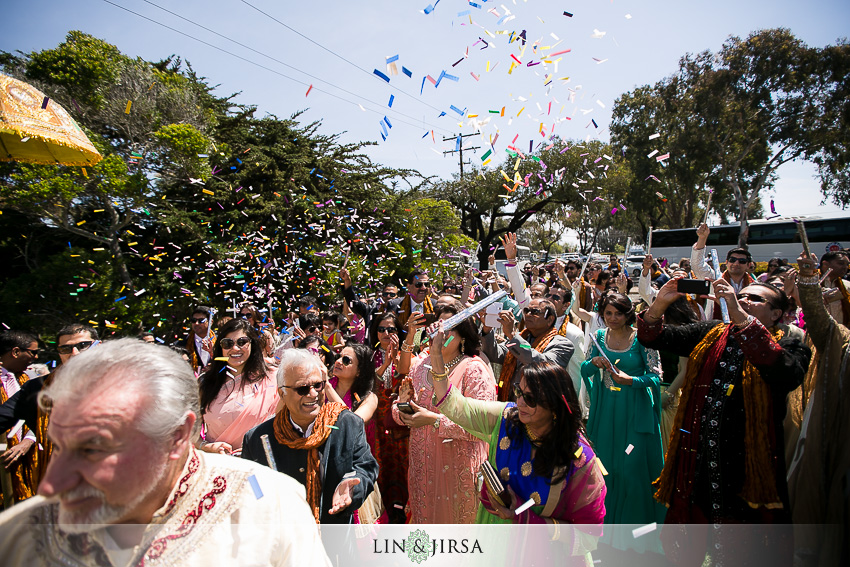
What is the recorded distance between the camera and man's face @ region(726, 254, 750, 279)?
5562 millimetres

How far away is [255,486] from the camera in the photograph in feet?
4.85

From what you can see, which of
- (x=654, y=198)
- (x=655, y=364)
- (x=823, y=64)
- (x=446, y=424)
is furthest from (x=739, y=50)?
(x=446, y=424)

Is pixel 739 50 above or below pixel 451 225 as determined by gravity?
above

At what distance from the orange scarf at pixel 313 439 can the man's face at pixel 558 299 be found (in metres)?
3.74

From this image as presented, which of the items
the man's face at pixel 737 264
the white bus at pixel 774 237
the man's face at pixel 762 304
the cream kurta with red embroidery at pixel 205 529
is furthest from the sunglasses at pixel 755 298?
the white bus at pixel 774 237

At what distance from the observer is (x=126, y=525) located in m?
1.32

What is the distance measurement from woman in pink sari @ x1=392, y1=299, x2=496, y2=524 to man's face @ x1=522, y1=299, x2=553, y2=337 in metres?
0.93

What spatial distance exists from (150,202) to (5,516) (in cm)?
1021

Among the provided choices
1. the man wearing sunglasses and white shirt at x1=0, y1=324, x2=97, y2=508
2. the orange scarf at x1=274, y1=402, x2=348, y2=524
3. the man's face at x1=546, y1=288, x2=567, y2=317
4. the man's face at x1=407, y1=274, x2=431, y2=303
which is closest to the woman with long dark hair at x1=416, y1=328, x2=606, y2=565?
the orange scarf at x1=274, y1=402, x2=348, y2=524

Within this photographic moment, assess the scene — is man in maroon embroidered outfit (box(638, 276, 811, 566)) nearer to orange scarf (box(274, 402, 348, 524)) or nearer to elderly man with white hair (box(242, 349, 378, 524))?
elderly man with white hair (box(242, 349, 378, 524))

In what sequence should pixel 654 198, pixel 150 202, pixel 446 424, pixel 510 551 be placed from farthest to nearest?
pixel 654 198, pixel 150 202, pixel 446 424, pixel 510 551

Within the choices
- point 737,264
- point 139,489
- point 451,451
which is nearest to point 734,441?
point 451,451

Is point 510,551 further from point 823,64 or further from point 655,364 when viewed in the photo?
point 823,64

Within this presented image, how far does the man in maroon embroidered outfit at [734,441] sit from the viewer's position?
2.76 meters
